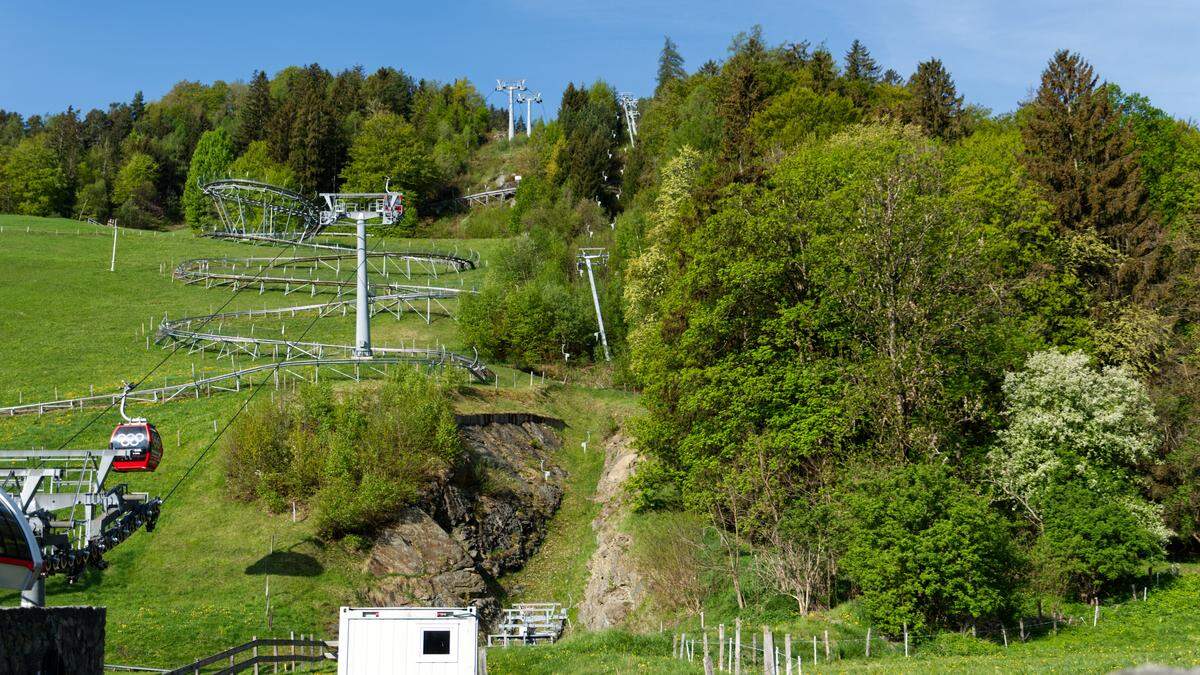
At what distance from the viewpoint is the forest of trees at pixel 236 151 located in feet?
452

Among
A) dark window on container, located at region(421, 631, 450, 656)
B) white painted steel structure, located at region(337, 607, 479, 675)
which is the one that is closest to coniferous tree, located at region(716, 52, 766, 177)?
white painted steel structure, located at region(337, 607, 479, 675)

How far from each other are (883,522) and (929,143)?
3647 centimetres

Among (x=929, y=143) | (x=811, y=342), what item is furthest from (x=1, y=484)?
(x=929, y=143)

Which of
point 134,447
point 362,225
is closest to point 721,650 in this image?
point 134,447

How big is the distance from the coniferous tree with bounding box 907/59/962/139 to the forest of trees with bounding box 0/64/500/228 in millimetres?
71003

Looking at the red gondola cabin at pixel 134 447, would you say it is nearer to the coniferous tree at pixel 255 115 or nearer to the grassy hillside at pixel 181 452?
the grassy hillside at pixel 181 452

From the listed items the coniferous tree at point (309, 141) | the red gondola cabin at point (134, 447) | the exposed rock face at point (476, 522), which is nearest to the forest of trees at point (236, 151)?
the coniferous tree at point (309, 141)

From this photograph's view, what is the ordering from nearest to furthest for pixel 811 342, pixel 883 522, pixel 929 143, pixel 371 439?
1. pixel 883 522
2. pixel 811 342
3. pixel 371 439
4. pixel 929 143

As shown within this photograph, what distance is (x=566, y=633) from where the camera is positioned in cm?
4650

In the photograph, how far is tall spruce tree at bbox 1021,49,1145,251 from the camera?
56.7 metres

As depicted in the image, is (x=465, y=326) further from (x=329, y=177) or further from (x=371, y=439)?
(x=329, y=177)

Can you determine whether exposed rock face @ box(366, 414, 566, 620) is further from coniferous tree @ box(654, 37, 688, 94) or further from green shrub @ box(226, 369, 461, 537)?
coniferous tree @ box(654, 37, 688, 94)

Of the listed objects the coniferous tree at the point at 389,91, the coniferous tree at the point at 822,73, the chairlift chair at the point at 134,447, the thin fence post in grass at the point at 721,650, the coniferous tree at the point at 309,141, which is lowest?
the thin fence post in grass at the point at 721,650

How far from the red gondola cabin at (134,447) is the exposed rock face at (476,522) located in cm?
1252
